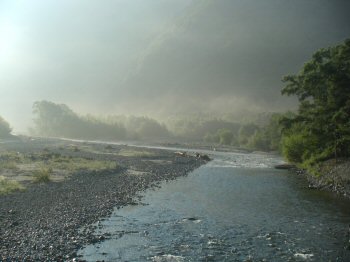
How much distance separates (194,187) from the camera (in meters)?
48.3

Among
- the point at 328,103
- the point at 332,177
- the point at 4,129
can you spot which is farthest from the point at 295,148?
the point at 4,129

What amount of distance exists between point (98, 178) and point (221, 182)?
1715 centimetres

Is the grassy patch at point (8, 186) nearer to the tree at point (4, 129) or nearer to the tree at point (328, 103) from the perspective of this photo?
the tree at point (328, 103)

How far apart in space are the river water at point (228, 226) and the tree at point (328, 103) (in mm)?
11530

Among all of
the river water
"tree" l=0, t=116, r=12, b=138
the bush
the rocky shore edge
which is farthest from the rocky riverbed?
"tree" l=0, t=116, r=12, b=138

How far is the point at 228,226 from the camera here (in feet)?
96.0

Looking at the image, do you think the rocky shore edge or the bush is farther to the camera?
the bush

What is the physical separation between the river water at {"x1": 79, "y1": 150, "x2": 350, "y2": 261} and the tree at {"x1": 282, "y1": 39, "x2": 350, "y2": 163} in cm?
1153

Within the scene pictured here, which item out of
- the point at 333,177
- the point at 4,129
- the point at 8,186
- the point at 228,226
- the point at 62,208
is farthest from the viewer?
the point at 4,129

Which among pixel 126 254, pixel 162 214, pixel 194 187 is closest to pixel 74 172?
pixel 194 187

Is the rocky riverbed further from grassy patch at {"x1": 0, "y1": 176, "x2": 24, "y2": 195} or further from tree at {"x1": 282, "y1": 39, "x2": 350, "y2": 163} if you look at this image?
tree at {"x1": 282, "y1": 39, "x2": 350, "y2": 163}

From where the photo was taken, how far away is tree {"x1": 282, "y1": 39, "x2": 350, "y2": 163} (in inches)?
2044

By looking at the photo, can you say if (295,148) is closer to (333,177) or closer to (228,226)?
(333,177)

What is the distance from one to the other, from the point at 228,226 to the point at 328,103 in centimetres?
3362
